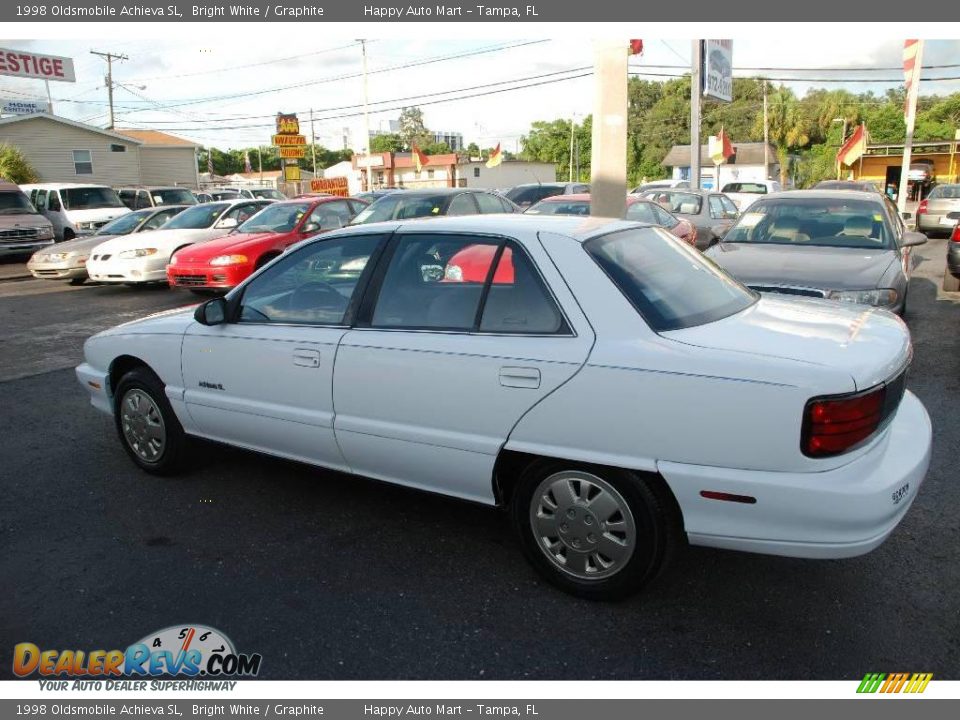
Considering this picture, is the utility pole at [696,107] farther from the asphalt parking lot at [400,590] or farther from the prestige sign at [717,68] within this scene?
the asphalt parking lot at [400,590]

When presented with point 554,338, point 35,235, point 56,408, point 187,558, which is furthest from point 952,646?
point 35,235

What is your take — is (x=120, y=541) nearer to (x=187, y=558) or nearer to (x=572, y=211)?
(x=187, y=558)

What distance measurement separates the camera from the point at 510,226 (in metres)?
3.48

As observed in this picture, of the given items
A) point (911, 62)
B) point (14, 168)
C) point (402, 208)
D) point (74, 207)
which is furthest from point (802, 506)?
point (14, 168)

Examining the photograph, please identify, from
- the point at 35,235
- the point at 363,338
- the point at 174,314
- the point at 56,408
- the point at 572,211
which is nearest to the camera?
the point at 363,338

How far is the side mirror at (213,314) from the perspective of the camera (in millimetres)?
4180

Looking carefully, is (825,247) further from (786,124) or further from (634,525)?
(786,124)

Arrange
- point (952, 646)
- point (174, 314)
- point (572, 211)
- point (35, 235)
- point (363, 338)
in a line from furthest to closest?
point (35, 235) < point (572, 211) < point (174, 314) < point (363, 338) < point (952, 646)

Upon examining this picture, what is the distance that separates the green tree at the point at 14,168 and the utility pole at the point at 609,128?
24260 mm

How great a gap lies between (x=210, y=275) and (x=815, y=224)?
27.3ft

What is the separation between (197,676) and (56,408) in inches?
172

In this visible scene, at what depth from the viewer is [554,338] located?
3088 millimetres

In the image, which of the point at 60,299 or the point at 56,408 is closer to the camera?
the point at 56,408

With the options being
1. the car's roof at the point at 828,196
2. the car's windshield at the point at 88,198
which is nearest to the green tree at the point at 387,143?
the car's windshield at the point at 88,198
